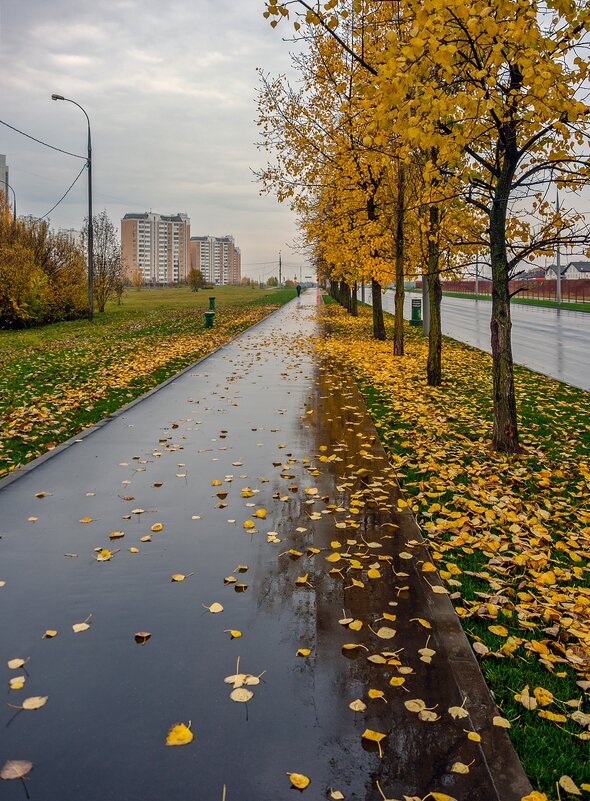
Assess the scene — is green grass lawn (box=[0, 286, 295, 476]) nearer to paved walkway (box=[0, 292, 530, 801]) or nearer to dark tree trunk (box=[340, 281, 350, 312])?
paved walkway (box=[0, 292, 530, 801])

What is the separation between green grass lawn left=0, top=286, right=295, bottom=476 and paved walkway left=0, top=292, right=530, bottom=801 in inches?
75.9

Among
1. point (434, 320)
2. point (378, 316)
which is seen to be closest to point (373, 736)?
point (434, 320)

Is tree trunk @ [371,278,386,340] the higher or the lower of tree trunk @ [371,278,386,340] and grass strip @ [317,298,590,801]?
the higher

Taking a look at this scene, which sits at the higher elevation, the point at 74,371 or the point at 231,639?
the point at 74,371

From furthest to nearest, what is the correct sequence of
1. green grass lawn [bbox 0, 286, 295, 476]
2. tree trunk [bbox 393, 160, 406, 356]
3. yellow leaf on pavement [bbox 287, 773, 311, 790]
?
tree trunk [bbox 393, 160, 406, 356] → green grass lawn [bbox 0, 286, 295, 476] → yellow leaf on pavement [bbox 287, 773, 311, 790]

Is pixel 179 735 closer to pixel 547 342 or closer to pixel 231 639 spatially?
pixel 231 639

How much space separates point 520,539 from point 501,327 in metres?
3.29

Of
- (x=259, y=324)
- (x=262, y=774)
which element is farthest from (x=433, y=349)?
(x=259, y=324)

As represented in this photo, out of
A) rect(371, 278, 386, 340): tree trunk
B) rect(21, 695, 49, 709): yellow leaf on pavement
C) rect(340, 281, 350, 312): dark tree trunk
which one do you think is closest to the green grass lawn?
rect(21, 695, 49, 709): yellow leaf on pavement

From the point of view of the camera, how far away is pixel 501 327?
24.8 ft

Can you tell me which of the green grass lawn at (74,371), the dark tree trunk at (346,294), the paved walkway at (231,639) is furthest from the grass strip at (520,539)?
the dark tree trunk at (346,294)

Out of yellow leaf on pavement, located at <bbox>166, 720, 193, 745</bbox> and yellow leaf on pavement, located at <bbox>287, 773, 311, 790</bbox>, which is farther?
yellow leaf on pavement, located at <bbox>166, 720, 193, 745</bbox>

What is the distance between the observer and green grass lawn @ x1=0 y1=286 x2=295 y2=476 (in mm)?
8734

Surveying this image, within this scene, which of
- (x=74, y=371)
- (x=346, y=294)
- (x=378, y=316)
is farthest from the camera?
(x=346, y=294)
